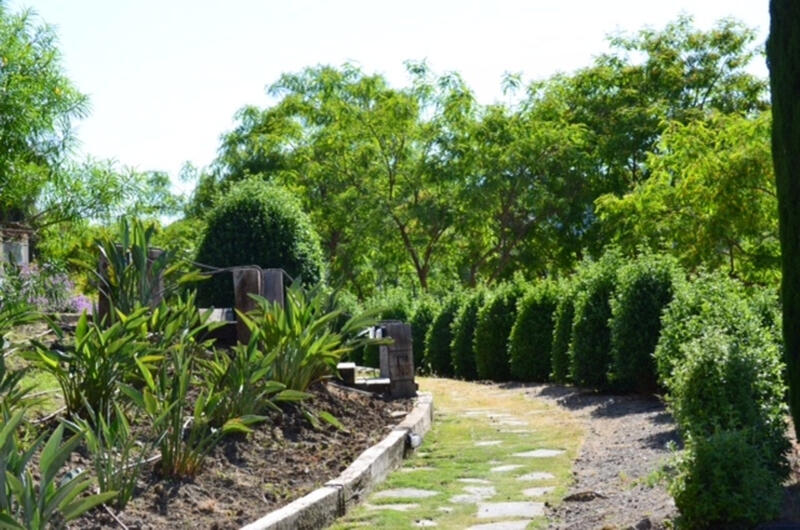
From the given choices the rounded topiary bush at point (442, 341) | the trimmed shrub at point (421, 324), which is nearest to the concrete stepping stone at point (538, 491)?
the rounded topiary bush at point (442, 341)

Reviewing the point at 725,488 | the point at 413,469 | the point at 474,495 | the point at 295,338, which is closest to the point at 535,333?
the point at 295,338

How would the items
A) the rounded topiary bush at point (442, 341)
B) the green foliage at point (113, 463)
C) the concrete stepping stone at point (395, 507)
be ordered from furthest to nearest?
1. the rounded topiary bush at point (442, 341)
2. the concrete stepping stone at point (395, 507)
3. the green foliage at point (113, 463)

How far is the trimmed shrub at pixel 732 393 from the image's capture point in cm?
552

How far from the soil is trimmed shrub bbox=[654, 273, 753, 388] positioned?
2314 millimetres

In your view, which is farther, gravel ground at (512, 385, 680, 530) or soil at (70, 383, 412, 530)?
gravel ground at (512, 385, 680, 530)

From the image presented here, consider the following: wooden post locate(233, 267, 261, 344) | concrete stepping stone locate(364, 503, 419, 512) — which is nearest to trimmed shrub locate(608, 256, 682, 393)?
wooden post locate(233, 267, 261, 344)

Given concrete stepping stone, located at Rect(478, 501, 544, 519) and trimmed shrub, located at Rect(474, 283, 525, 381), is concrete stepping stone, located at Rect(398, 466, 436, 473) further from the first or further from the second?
trimmed shrub, located at Rect(474, 283, 525, 381)

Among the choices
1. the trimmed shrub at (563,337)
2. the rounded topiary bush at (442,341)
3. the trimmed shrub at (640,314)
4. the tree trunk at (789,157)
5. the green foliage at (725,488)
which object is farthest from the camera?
the rounded topiary bush at (442,341)

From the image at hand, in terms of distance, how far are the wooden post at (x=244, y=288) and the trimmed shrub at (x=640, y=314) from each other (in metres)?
4.02

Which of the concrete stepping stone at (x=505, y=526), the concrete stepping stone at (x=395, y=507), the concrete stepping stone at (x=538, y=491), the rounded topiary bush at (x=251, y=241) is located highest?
the rounded topiary bush at (x=251, y=241)

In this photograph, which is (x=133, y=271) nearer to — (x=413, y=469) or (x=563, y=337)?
(x=413, y=469)

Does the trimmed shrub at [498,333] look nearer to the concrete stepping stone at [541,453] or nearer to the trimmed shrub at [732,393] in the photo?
the concrete stepping stone at [541,453]

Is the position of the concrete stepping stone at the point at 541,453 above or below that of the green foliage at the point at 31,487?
below

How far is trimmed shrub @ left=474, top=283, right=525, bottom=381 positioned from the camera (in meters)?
16.7
